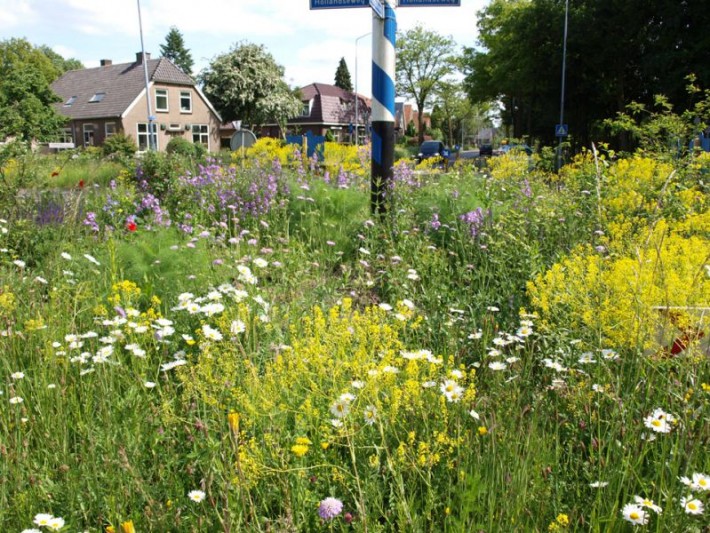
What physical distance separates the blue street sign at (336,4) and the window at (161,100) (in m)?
44.6

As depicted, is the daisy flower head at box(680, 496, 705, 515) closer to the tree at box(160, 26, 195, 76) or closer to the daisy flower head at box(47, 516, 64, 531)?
the daisy flower head at box(47, 516, 64, 531)

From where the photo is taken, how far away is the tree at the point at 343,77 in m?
81.7

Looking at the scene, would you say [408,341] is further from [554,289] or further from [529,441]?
[529,441]

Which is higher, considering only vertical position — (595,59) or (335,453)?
(595,59)

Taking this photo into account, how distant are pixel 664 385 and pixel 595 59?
99.8 feet

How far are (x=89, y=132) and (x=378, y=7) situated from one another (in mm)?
46896

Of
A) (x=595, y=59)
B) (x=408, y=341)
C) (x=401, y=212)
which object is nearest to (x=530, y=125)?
(x=595, y=59)

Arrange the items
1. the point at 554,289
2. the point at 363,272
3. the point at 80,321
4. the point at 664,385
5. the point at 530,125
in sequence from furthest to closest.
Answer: the point at 530,125
the point at 363,272
the point at 80,321
the point at 554,289
the point at 664,385

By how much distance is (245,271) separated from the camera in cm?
326

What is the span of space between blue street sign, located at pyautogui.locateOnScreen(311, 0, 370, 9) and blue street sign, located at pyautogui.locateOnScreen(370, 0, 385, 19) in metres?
0.05

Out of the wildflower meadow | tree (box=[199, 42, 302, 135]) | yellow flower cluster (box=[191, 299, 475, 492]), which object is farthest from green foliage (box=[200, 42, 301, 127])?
yellow flower cluster (box=[191, 299, 475, 492])

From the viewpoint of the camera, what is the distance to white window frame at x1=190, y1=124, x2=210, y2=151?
48188 mm

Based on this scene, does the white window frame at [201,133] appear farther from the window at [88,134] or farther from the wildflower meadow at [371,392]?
the wildflower meadow at [371,392]

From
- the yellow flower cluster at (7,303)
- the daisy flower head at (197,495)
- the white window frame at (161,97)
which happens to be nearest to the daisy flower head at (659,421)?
the daisy flower head at (197,495)
